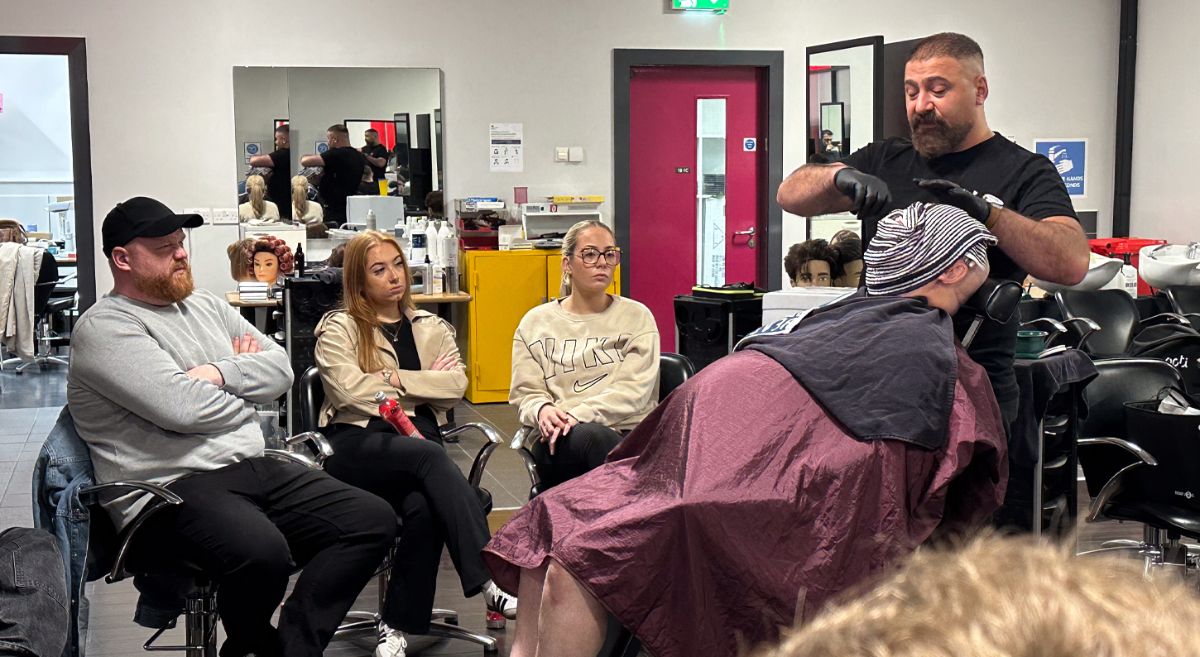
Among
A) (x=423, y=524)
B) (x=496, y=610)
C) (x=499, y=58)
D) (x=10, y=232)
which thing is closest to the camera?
(x=423, y=524)

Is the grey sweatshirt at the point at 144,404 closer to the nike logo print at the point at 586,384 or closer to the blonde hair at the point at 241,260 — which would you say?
the nike logo print at the point at 586,384

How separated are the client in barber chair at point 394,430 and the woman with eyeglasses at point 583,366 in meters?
0.23

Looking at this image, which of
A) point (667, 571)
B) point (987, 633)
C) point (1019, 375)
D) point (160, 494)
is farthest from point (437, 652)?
point (987, 633)

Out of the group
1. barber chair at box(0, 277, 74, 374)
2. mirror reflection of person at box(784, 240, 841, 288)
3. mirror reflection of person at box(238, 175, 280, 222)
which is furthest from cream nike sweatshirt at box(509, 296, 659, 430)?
barber chair at box(0, 277, 74, 374)

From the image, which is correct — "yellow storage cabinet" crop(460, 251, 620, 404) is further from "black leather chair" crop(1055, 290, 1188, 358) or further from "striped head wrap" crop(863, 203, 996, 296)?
"striped head wrap" crop(863, 203, 996, 296)

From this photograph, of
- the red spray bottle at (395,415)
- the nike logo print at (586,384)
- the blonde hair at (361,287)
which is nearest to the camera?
Result: the red spray bottle at (395,415)

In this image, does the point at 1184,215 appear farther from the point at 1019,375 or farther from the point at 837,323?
the point at 837,323

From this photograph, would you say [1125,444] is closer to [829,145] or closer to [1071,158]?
[829,145]

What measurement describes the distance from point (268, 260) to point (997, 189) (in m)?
4.81

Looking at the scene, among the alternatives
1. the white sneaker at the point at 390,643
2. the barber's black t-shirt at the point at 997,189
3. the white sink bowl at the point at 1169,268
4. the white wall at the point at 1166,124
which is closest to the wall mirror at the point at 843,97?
the white sink bowl at the point at 1169,268

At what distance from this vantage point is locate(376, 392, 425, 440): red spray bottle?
3.43m

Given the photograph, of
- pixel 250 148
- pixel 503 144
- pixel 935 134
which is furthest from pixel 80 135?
pixel 935 134

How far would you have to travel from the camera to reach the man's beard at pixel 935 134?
8.76 feet

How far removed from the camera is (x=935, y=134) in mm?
2689
